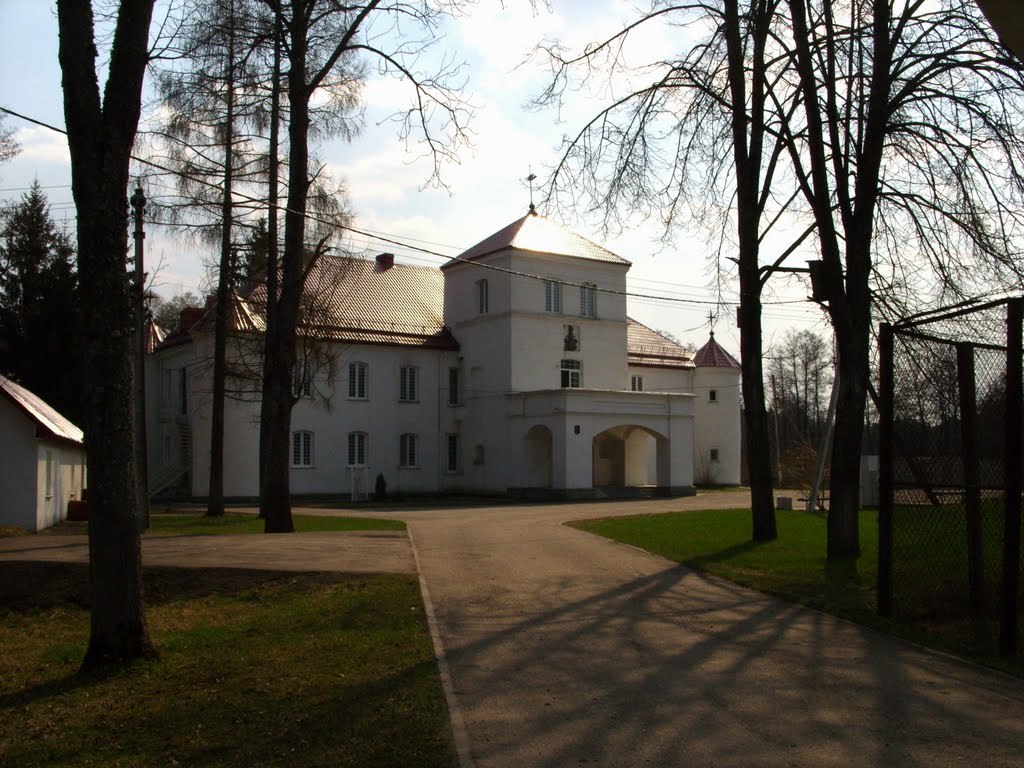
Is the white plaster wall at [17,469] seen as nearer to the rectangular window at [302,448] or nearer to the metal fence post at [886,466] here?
the metal fence post at [886,466]

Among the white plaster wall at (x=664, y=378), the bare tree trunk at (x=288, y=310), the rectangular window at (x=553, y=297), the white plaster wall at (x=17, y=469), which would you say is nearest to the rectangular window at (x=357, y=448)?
the rectangular window at (x=553, y=297)

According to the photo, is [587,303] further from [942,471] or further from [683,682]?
[683,682]

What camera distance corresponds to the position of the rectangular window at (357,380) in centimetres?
4647

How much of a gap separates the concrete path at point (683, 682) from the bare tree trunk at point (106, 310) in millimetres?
3064

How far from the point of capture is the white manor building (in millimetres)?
43938

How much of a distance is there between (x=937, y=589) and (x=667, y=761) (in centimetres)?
683

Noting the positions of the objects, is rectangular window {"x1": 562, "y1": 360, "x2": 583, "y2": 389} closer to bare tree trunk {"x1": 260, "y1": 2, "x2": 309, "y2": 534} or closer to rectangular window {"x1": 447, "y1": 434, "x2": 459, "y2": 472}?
rectangular window {"x1": 447, "y1": 434, "x2": 459, "y2": 472}

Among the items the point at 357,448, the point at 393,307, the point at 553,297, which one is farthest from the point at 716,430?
the point at 357,448

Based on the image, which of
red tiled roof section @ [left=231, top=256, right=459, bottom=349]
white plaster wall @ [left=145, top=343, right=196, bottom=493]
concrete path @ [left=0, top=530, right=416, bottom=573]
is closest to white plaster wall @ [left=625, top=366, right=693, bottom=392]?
red tiled roof section @ [left=231, top=256, right=459, bottom=349]

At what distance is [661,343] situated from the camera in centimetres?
5828

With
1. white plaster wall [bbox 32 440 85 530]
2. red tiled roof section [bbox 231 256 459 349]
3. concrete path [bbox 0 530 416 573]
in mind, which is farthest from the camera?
red tiled roof section [bbox 231 256 459 349]

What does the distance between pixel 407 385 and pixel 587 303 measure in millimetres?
9702

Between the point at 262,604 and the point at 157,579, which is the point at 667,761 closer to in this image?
the point at 262,604

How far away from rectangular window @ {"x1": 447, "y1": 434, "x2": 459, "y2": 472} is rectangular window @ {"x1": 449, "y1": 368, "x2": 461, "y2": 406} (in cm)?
168
